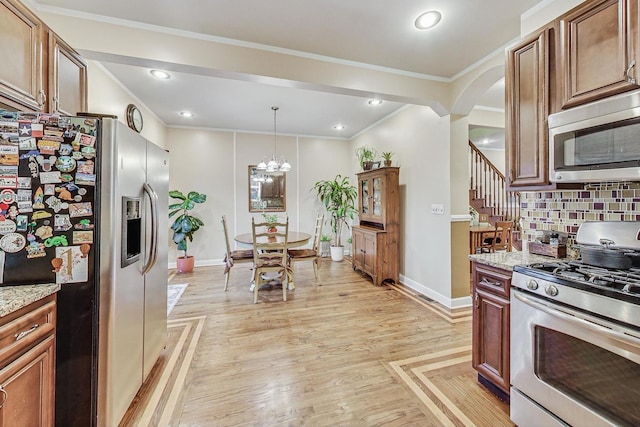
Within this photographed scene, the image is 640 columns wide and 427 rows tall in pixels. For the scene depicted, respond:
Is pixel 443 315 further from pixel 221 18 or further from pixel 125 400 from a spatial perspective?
pixel 221 18

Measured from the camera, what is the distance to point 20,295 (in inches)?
47.9

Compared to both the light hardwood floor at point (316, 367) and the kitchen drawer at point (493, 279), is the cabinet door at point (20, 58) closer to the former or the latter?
the light hardwood floor at point (316, 367)

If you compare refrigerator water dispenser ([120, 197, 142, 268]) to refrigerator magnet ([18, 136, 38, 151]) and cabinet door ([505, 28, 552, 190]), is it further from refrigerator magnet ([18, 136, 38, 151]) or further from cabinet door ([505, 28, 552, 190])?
cabinet door ([505, 28, 552, 190])

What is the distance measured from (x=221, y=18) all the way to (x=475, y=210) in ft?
16.5

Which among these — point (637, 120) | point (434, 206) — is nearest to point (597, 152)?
point (637, 120)

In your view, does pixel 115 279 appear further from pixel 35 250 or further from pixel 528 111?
pixel 528 111

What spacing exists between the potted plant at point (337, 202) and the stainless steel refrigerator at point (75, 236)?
450cm

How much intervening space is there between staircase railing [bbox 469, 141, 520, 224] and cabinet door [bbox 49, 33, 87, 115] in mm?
5500

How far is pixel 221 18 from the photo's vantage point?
2146mm

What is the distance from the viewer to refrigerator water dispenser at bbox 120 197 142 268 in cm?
155

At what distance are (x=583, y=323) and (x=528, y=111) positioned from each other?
143 centimetres

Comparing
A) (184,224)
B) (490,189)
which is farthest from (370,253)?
(184,224)

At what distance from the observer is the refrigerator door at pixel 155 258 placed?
1.84 m

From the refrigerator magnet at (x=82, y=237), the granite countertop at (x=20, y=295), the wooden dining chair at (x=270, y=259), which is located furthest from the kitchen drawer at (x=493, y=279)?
the granite countertop at (x=20, y=295)
